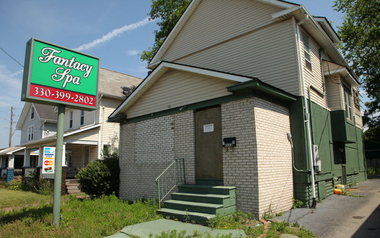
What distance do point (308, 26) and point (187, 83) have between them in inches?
196

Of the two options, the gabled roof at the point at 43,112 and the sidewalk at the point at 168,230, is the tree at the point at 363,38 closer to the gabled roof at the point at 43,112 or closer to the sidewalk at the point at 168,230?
the sidewalk at the point at 168,230

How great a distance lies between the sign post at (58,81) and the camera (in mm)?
6992

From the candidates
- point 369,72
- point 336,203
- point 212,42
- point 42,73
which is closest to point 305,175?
point 336,203

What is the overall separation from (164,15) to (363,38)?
633 inches

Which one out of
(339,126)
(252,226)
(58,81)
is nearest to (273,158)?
(252,226)

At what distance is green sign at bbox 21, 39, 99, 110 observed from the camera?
698 centimetres

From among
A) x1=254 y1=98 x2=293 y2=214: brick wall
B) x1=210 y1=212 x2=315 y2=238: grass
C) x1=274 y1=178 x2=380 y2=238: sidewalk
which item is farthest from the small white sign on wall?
x1=274 y1=178 x2=380 y2=238: sidewalk

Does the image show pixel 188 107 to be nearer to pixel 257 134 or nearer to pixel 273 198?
pixel 257 134

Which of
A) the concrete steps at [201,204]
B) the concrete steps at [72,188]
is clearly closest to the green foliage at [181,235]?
the concrete steps at [201,204]

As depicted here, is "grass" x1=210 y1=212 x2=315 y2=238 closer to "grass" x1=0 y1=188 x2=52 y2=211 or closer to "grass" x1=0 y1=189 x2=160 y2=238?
"grass" x1=0 y1=189 x2=160 y2=238

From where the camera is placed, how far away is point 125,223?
6957mm

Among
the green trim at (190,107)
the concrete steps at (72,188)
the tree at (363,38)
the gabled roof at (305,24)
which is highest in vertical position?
the tree at (363,38)

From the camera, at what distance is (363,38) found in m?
21.7

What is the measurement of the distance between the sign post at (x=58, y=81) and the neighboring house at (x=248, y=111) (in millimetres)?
3157
